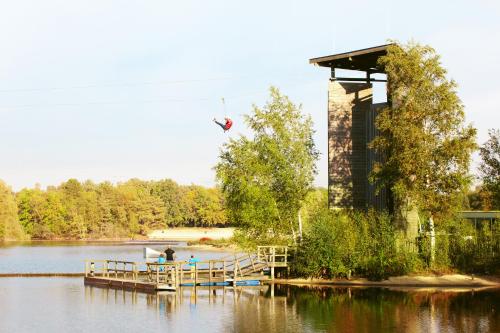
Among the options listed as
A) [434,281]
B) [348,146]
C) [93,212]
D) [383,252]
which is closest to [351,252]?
[383,252]

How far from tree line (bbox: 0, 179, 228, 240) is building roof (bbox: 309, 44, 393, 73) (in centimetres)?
9477

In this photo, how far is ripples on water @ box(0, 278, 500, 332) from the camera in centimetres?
3028

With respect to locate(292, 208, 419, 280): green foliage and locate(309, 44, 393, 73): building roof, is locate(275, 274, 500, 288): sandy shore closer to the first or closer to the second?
locate(292, 208, 419, 280): green foliage

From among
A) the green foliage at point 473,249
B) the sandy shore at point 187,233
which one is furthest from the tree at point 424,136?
the sandy shore at point 187,233

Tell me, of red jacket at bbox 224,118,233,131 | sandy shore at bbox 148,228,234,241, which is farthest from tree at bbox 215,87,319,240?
sandy shore at bbox 148,228,234,241

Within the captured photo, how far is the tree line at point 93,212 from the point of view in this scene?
502 ft

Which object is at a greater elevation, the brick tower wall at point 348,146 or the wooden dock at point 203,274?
the brick tower wall at point 348,146

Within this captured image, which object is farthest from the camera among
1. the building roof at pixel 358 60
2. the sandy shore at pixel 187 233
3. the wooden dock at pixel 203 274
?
the sandy shore at pixel 187 233

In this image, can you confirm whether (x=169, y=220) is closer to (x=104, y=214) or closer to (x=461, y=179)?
(x=104, y=214)

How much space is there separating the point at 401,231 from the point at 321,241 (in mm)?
5660

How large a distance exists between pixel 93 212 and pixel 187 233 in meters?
22.2

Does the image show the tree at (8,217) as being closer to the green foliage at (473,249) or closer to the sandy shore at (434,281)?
the sandy shore at (434,281)

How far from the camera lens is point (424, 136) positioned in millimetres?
44969

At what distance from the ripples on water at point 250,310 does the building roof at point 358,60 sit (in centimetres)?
1524
